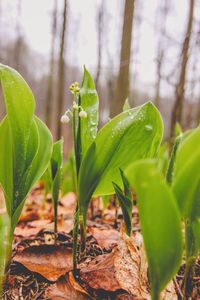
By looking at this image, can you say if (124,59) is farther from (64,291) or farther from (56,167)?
(64,291)

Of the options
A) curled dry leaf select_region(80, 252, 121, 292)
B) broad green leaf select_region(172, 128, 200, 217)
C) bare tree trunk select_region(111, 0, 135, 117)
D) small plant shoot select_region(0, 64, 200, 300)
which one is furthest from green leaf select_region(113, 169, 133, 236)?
bare tree trunk select_region(111, 0, 135, 117)

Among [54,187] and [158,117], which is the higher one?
[158,117]

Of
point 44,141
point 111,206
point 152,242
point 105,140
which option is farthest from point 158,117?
point 111,206

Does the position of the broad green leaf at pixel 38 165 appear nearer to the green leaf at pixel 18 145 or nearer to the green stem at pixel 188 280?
the green leaf at pixel 18 145

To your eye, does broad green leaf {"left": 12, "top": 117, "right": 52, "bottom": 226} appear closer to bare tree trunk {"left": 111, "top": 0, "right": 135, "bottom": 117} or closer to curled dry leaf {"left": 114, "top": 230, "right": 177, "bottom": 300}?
curled dry leaf {"left": 114, "top": 230, "right": 177, "bottom": 300}

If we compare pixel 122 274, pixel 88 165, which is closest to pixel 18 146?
pixel 88 165

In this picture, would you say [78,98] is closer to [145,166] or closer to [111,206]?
[145,166]
